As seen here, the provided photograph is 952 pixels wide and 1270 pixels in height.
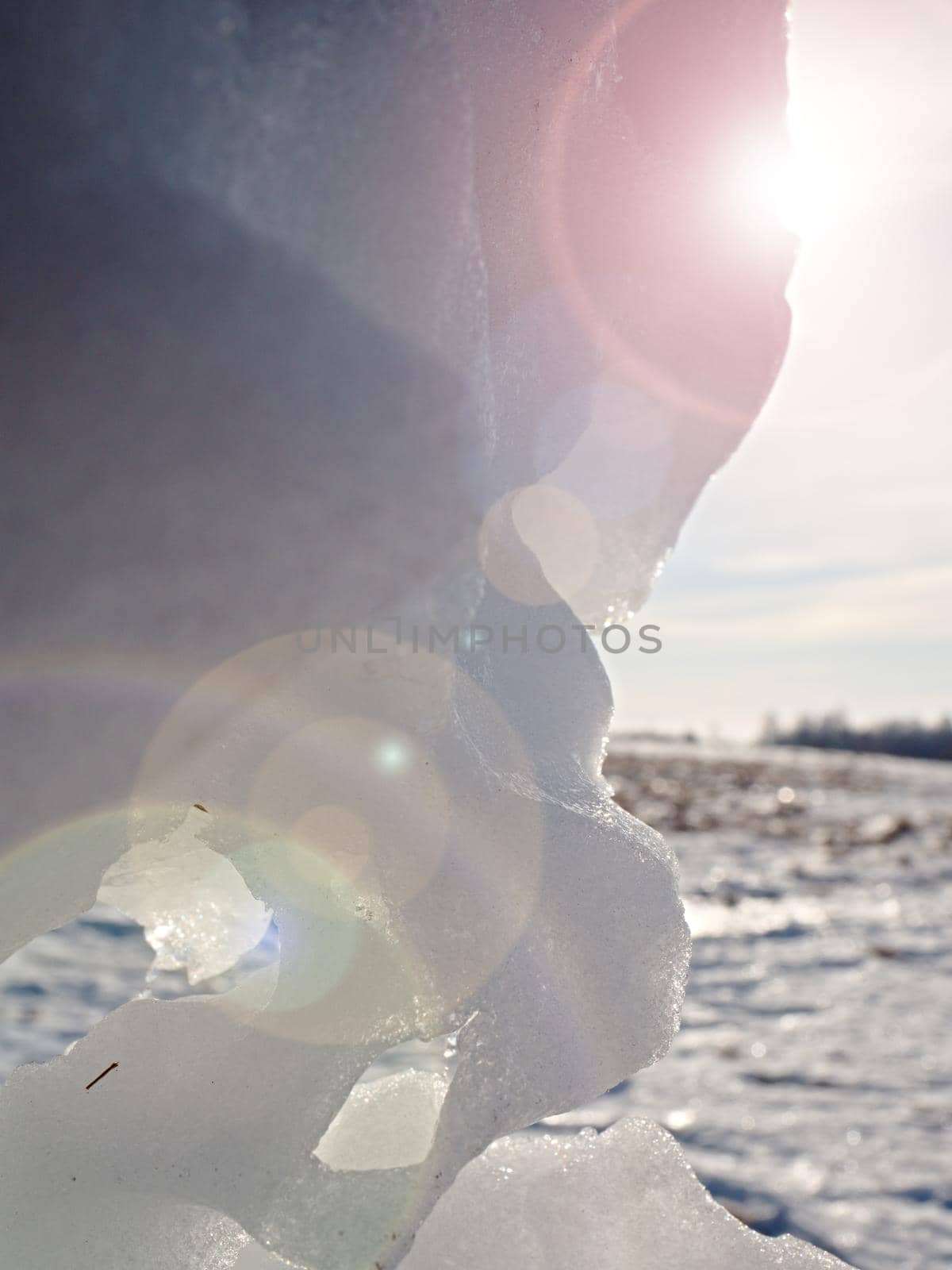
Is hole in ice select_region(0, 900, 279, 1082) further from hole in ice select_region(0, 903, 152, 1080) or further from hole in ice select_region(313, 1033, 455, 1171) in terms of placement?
hole in ice select_region(313, 1033, 455, 1171)

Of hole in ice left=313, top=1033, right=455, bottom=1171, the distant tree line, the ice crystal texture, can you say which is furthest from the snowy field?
the distant tree line

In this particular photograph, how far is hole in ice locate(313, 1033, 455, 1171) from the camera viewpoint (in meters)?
1.19

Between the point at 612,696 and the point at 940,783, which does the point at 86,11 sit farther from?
the point at 940,783

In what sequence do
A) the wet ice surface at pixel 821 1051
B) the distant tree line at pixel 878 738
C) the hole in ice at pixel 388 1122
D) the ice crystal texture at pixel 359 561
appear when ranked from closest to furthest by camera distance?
the ice crystal texture at pixel 359 561 → the hole in ice at pixel 388 1122 → the wet ice surface at pixel 821 1051 → the distant tree line at pixel 878 738

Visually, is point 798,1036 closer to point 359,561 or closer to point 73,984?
point 73,984

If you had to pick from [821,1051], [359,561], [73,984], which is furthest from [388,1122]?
[73,984]

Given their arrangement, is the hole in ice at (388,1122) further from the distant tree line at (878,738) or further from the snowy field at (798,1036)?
the distant tree line at (878,738)

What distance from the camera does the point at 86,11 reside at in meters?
0.82

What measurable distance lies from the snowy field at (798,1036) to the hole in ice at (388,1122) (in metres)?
0.26

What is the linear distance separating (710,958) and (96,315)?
3.62m

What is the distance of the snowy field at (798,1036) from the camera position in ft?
6.75

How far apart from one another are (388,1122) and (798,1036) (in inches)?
82.8

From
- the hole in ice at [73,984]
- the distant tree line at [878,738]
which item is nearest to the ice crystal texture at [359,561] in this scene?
the hole in ice at [73,984]

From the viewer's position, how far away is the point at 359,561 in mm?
912
